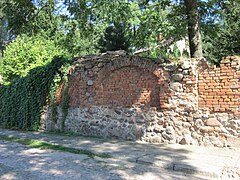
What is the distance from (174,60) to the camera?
8.29 metres

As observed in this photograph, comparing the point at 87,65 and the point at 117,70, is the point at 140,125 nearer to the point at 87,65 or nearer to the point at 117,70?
the point at 117,70

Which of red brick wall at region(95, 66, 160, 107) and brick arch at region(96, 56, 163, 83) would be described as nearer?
brick arch at region(96, 56, 163, 83)

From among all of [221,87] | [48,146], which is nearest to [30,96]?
[48,146]

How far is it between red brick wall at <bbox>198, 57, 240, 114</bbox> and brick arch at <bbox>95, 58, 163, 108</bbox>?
137 centimetres

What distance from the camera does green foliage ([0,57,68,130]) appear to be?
1148 cm

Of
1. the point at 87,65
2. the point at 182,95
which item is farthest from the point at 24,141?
the point at 182,95

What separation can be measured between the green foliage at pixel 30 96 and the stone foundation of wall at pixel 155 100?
106cm

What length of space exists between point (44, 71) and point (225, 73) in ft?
24.8

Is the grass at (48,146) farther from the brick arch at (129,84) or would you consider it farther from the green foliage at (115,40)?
the green foliage at (115,40)

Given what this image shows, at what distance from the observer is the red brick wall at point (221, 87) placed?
23.8 ft

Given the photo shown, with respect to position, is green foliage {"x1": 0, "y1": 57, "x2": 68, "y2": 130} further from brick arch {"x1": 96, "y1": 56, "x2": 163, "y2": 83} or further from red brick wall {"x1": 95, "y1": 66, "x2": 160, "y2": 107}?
red brick wall {"x1": 95, "y1": 66, "x2": 160, "y2": 107}

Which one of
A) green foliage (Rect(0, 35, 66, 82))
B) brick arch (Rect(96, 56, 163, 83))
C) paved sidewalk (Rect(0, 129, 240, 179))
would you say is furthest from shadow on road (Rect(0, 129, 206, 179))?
green foliage (Rect(0, 35, 66, 82))

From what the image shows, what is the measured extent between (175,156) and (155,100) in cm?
243

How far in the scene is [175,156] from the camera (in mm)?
6645
